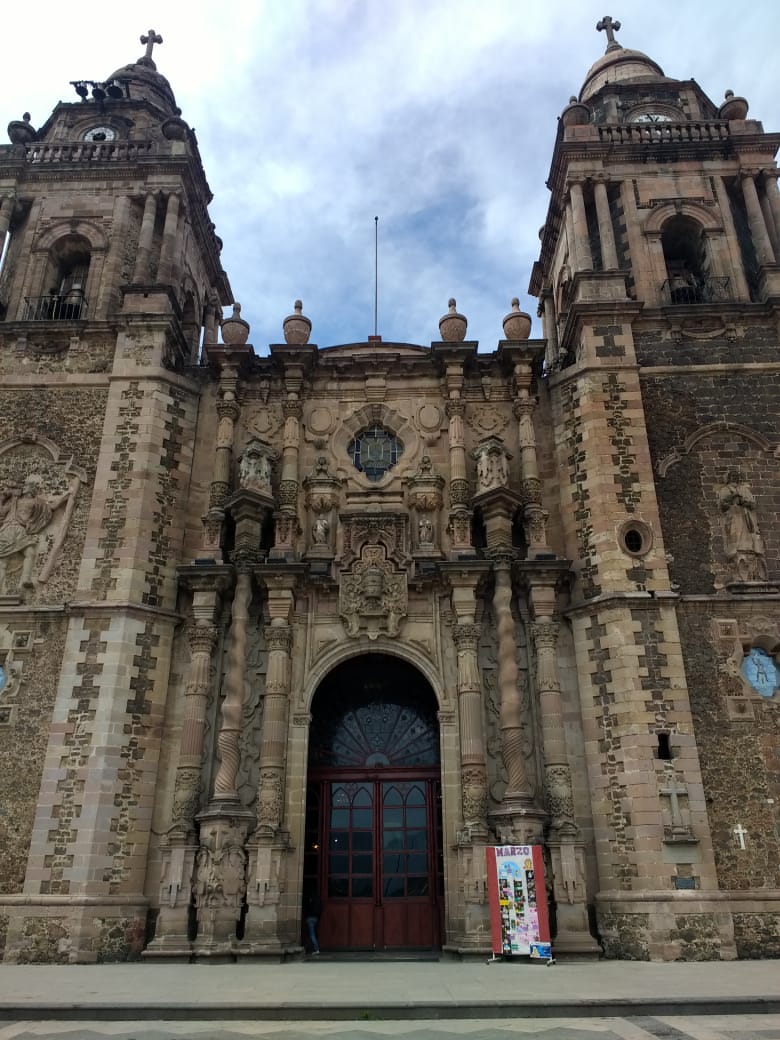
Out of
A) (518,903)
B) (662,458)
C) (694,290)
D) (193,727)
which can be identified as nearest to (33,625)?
(193,727)

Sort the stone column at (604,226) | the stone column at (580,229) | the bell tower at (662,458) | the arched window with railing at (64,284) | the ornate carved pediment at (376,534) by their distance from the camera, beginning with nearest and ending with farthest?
the bell tower at (662,458) → the ornate carved pediment at (376,534) → the stone column at (604,226) → the stone column at (580,229) → the arched window with railing at (64,284)

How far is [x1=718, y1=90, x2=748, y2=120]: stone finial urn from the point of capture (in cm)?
2056

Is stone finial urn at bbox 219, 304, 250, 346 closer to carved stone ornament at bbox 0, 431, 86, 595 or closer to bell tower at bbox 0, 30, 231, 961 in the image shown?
bell tower at bbox 0, 30, 231, 961

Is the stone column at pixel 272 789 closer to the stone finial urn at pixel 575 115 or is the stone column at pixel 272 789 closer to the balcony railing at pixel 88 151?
the balcony railing at pixel 88 151

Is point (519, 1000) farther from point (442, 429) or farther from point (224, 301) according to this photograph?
point (224, 301)

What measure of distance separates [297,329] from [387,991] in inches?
531

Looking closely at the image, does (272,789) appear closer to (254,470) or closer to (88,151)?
(254,470)

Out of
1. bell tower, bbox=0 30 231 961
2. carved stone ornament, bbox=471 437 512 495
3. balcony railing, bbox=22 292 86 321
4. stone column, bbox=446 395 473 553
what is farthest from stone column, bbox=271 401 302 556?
balcony railing, bbox=22 292 86 321

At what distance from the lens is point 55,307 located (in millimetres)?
19719

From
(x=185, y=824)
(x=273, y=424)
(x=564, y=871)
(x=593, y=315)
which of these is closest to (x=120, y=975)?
(x=185, y=824)

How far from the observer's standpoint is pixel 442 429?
17375 mm

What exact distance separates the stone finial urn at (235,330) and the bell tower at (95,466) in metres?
1.22

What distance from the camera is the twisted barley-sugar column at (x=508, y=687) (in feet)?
45.4

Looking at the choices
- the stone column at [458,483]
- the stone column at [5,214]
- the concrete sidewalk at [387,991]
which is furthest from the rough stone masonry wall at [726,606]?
the stone column at [5,214]
